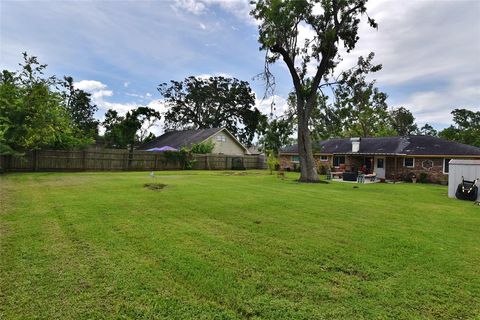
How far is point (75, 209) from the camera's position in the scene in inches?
262

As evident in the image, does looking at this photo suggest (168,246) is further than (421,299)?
Yes

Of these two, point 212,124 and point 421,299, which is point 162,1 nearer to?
point 421,299

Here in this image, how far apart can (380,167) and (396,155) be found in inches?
80.0

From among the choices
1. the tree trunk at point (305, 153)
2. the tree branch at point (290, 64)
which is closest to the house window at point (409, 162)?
the tree trunk at point (305, 153)

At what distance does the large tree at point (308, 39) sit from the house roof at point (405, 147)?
25.9 feet

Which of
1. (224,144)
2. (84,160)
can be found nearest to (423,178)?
(224,144)

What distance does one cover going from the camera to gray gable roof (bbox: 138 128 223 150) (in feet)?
108

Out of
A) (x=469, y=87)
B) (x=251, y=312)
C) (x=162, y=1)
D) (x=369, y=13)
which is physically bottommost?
(x=251, y=312)

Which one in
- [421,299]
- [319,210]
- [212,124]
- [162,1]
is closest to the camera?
[421,299]

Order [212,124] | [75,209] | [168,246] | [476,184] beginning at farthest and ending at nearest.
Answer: [212,124] → [476,184] → [75,209] → [168,246]

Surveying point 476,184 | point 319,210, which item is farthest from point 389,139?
point 319,210

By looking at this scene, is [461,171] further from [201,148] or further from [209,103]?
[209,103]

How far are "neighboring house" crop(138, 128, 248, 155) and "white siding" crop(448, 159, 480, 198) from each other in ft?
76.6

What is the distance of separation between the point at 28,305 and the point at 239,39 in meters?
17.7
